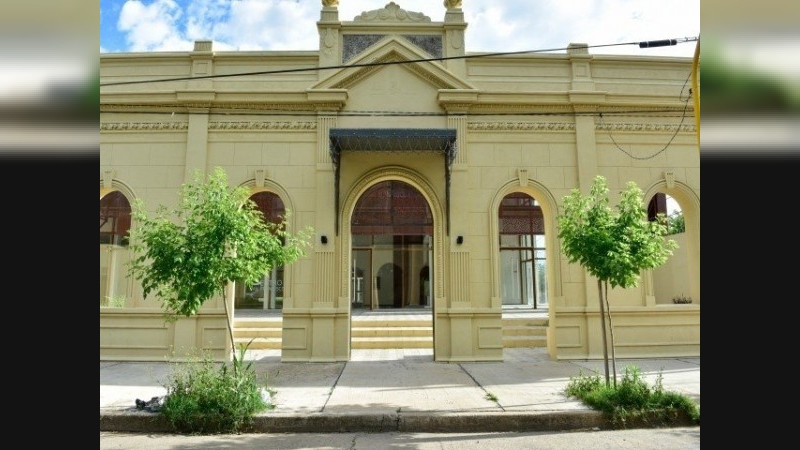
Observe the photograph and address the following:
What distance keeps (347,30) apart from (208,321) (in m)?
8.20

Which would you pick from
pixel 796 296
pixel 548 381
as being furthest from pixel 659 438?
pixel 796 296

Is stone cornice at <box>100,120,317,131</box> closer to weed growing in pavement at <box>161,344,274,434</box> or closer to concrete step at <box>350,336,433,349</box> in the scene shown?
concrete step at <box>350,336,433,349</box>

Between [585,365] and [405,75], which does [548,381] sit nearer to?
[585,365]

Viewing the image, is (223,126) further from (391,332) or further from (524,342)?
(524,342)

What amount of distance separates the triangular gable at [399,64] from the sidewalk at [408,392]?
694 cm

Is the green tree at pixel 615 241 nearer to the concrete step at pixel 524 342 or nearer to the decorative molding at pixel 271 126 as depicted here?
the concrete step at pixel 524 342

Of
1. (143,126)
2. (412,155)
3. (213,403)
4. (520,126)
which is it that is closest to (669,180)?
(520,126)

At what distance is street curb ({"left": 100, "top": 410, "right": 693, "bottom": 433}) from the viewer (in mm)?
7098

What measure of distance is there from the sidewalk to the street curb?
0.5 inches

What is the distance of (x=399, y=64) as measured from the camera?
12633mm

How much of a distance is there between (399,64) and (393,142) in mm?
2381

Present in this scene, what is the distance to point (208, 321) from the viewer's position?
11.9m

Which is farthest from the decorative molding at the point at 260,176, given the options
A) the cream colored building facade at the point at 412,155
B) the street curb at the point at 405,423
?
the street curb at the point at 405,423

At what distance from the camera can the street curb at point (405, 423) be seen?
7.10 m
